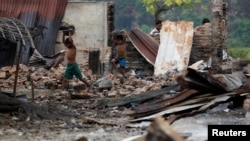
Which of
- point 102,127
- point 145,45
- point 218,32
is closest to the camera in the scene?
point 102,127

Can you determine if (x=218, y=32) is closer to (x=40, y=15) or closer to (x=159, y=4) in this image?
(x=40, y=15)

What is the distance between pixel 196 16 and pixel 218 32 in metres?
26.9

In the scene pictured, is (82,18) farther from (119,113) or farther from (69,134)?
(69,134)

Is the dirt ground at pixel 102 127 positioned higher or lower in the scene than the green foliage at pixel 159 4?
lower

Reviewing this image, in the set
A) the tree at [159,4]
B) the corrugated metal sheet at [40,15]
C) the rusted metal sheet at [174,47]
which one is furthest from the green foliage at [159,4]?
the corrugated metal sheet at [40,15]

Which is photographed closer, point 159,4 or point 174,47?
point 174,47

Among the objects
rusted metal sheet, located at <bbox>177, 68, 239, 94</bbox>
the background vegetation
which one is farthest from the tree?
rusted metal sheet, located at <bbox>177, 68, 239, 94</bbox>

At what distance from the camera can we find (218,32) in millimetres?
18312

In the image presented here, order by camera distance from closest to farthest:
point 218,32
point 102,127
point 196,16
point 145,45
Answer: point 102,127 < point 218,32 < point 145,45 < point 196,16

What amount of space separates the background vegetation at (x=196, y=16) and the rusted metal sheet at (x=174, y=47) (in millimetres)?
20441

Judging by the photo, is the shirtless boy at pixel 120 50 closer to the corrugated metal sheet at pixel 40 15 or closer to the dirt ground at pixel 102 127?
the corrugated metal sheet at pixel 40 15

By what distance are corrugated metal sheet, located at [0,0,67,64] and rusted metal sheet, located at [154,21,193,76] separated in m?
3.43

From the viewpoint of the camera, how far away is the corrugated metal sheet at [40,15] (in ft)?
65.4

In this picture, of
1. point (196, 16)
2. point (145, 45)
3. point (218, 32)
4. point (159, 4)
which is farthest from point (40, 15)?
point (196, 16)
